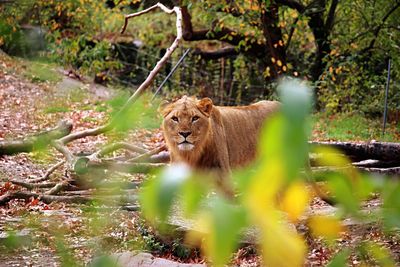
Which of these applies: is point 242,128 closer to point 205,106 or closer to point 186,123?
point 205,106

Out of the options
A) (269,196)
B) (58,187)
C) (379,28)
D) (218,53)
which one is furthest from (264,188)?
(218,53)

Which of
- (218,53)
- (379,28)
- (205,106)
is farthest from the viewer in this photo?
(218,53)

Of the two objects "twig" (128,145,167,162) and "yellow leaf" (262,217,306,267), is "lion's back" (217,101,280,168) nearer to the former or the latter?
"twig" (128,145,167,162)

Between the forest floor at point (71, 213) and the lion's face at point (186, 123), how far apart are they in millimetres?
746

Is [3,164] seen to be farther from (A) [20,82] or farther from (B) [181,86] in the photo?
(B) [181,86]

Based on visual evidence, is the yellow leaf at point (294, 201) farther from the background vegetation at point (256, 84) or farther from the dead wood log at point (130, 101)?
the dead wood log at point (130, 101)

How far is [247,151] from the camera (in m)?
6.83

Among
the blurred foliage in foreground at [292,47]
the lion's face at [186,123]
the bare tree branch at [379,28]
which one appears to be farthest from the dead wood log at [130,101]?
the bare tree branch at [379,28]

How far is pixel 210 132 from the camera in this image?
20.9 feet

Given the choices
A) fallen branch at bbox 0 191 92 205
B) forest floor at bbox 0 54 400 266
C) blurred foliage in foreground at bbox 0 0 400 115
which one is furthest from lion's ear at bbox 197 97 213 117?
blurred foliage in foreground at bbox 0 0 400 115

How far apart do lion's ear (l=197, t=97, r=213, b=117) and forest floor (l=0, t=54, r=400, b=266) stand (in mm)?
1062

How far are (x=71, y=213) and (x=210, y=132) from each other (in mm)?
1503

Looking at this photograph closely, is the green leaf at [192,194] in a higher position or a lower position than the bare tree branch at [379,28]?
higher

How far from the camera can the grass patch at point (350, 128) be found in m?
12.4
